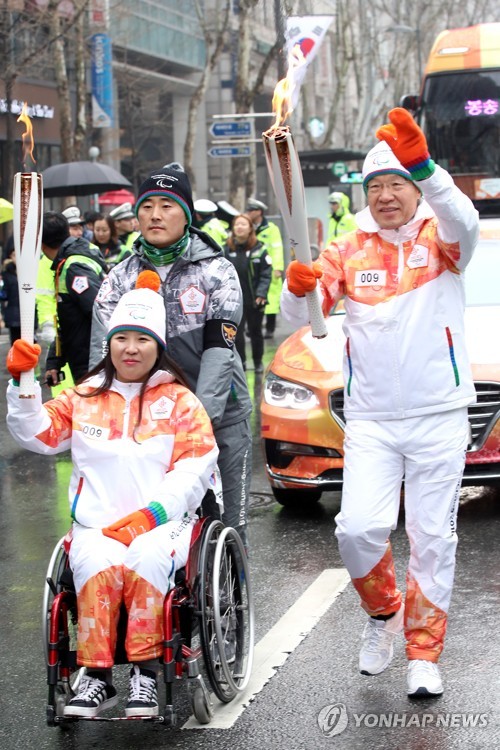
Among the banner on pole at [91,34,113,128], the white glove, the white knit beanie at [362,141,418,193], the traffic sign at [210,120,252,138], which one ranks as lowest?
the white glove

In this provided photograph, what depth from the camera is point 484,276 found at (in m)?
8.91

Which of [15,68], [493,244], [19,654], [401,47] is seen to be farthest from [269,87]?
[19,654]

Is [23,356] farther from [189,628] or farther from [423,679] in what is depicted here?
[423,679]

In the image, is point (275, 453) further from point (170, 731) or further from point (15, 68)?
point (15, 68)

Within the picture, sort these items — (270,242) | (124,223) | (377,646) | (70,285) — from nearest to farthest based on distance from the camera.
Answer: (377,646) → (70,285) → (124,223) → (270,242)

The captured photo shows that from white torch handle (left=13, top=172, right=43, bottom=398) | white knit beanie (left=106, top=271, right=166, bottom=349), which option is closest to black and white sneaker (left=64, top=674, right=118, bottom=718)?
white torch handle (left=13, top=172, right=43, bottom=398)

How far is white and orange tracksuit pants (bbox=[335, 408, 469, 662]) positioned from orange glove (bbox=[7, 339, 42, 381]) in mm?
1270

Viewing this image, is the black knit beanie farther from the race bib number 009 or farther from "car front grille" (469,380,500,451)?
"car front grille" (469,380,500,451)

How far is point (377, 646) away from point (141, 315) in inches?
60.8

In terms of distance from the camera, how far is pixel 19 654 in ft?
18.0

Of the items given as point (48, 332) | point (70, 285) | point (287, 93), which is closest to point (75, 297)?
point (70, 285)

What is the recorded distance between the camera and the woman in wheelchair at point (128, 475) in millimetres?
4285

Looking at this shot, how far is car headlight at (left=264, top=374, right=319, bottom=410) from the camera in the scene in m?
7.76

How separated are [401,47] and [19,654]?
4720 centimetres
